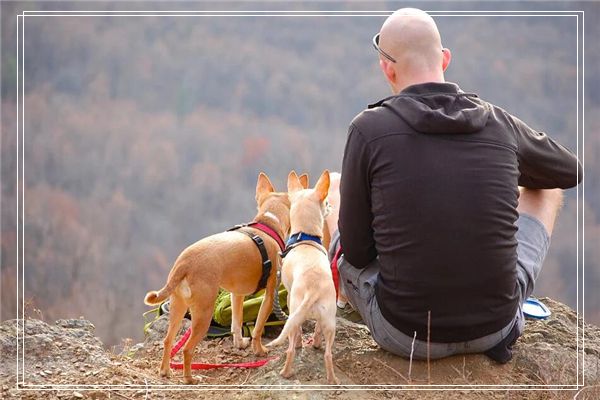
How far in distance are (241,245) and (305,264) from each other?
524 mm

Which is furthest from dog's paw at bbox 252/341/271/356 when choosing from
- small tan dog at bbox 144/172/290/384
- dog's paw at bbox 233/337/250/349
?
dog's paw at bbox 233/337/250/349

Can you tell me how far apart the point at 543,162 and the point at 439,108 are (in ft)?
2.76

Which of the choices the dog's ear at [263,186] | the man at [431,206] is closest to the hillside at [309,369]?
the man at [431,206]

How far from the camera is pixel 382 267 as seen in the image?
3885 mm

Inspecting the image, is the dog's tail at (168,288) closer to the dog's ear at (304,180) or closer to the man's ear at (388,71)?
the dog's ear at (304,180)

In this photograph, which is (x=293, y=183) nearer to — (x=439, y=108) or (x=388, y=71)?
(x=388, y=71)

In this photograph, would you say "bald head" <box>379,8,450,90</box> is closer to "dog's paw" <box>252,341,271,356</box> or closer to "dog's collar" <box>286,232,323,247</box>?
"dog's collar" <box>286,232,323,247</box>

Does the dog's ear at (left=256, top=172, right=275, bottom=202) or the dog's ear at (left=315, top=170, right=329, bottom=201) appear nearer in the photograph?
the dog's ear at (left=315, top=170, right=329, bottom=201)

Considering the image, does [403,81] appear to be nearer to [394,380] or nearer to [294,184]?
[294,184]

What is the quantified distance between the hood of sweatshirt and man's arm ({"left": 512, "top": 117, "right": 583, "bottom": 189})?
0.34 m

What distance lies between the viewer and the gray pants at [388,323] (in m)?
3.96

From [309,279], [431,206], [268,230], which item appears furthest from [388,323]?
[268,230]

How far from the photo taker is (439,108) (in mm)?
3727

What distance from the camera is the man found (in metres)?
3.67
